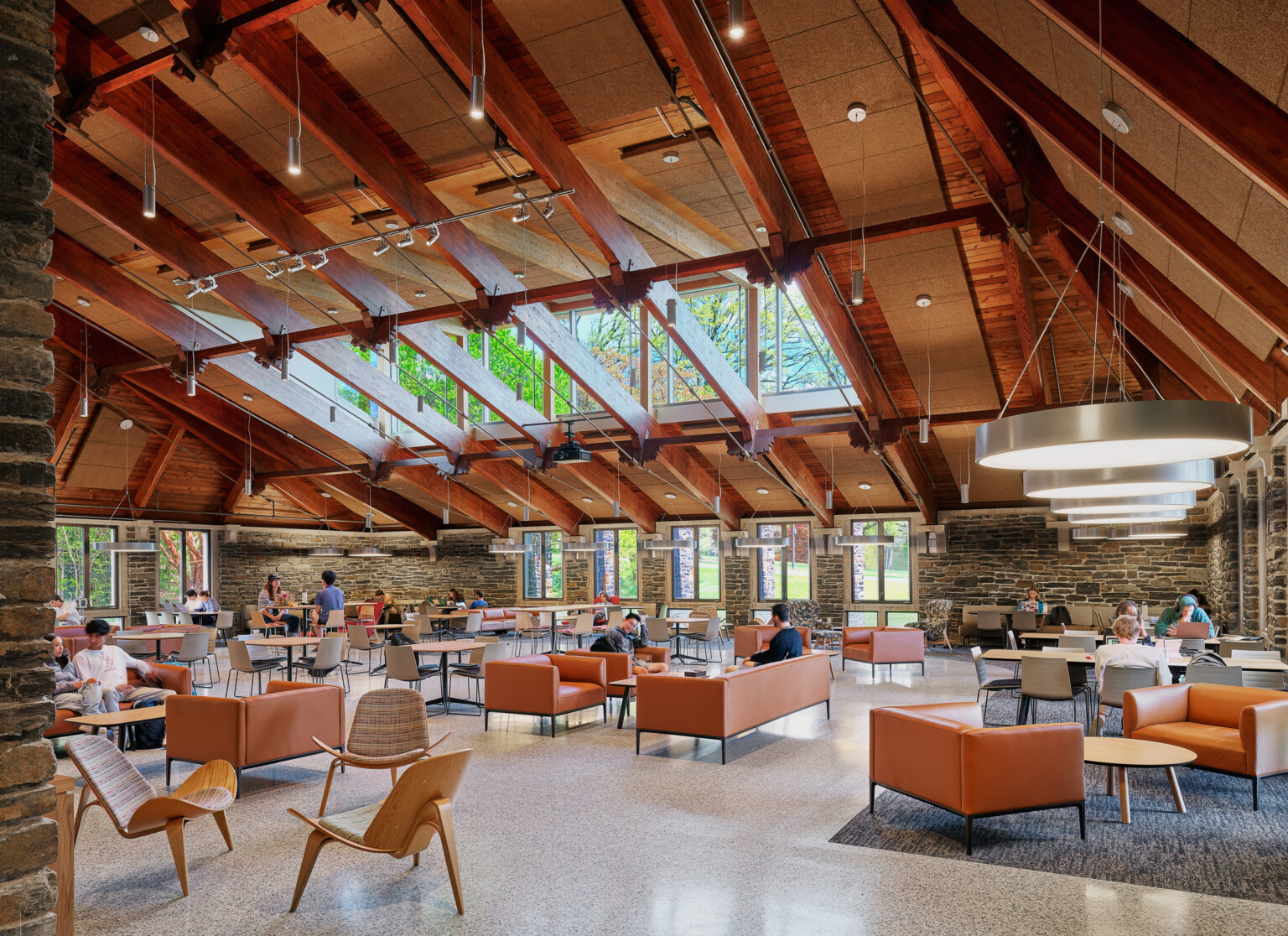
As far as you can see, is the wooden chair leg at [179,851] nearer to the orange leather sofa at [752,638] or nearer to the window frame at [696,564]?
the orange leather sofa at [752,638]

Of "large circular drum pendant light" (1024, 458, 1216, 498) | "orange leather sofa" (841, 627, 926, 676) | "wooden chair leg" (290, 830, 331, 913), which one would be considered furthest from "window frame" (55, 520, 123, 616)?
"large circular drum pendant light" (1024, 458, 1216, 498)

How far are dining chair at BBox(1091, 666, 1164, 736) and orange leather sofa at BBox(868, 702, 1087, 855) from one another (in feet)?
6.96

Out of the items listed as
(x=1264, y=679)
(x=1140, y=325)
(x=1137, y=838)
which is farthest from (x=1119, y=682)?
(x=1140, y=325)

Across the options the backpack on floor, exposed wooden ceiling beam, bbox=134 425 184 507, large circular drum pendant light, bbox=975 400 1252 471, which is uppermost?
exposed wooden ceiling beam, bbox=134 425 184 507

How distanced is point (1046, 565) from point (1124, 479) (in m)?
A: 11.9

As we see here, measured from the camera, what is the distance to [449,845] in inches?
159

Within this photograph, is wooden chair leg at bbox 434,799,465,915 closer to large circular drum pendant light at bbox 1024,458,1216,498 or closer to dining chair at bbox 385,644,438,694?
large circular drum pendant light at bbox 1024,458,1216,498

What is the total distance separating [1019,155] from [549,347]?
20.5 feet

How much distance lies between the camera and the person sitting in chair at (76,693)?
7.06m

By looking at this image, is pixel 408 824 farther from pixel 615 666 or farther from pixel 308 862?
pixel 615 666

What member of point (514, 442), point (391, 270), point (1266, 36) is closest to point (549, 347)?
point (391, 270)

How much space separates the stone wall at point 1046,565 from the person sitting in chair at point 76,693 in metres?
13.5

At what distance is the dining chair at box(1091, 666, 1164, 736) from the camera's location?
6.99 metres

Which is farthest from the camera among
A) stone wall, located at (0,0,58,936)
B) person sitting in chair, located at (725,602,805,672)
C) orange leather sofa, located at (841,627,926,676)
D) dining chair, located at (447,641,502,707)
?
orange leather sofa, located at (841,627,926,676)
